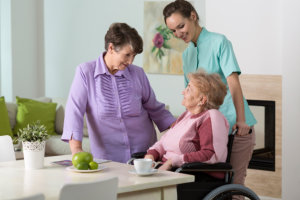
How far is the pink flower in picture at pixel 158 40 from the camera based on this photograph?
6301 mm

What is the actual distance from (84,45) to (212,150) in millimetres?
4368

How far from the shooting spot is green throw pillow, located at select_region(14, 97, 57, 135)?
20.5 ft

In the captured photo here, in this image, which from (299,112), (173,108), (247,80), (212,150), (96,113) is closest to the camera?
(212,150)

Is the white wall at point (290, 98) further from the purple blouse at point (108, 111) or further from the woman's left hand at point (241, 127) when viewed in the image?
the purple blouse at point (108, 111)

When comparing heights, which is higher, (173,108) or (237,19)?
(237,19)

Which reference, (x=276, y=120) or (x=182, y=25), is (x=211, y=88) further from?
(x=276, y=120)

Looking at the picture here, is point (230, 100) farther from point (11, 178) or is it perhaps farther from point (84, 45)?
point (84, 45)

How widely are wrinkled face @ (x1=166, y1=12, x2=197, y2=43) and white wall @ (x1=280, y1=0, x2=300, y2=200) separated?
1756mm

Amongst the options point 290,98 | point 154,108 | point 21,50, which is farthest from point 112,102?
point 21,50

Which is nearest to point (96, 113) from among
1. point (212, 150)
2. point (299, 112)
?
point (212, 150)

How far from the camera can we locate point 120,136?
10.9 ft

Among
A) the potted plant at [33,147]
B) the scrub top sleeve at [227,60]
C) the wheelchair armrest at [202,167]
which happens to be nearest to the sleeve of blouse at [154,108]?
the scrub top sleeve at [227,60]

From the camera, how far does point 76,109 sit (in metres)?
3.22

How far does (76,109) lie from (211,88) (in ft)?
2.48
